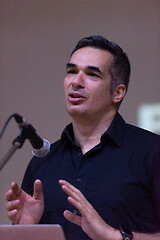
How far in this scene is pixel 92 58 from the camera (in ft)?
7.09

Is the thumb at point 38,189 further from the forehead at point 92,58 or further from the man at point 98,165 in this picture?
the forehead at point 92,58

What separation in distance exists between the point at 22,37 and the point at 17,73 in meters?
0.27

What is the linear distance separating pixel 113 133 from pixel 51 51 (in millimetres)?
1318

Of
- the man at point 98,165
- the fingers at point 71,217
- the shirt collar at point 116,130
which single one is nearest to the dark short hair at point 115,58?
the man at point 98,165

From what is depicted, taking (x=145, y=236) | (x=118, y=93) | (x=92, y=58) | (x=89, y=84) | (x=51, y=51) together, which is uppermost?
(x=51, y=51)

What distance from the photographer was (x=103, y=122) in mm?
2160

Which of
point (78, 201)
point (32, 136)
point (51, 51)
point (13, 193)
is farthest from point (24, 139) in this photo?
point (51, 51)

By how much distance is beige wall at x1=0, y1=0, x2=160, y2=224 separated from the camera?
298 cm

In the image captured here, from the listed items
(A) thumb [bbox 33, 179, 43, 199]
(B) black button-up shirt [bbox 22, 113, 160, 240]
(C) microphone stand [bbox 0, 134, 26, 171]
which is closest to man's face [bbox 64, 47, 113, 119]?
(B) black button-up shirt [bbox 22, 113, 160, 240]

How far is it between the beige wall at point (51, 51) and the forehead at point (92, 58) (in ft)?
2.59

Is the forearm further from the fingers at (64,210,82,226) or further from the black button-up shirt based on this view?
the fingers at (64,210,82,226)

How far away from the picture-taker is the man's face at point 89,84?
6.77ft

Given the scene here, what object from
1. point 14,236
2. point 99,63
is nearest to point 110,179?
point 99,63

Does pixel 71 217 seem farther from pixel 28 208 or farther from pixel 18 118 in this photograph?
pixel 18 118
